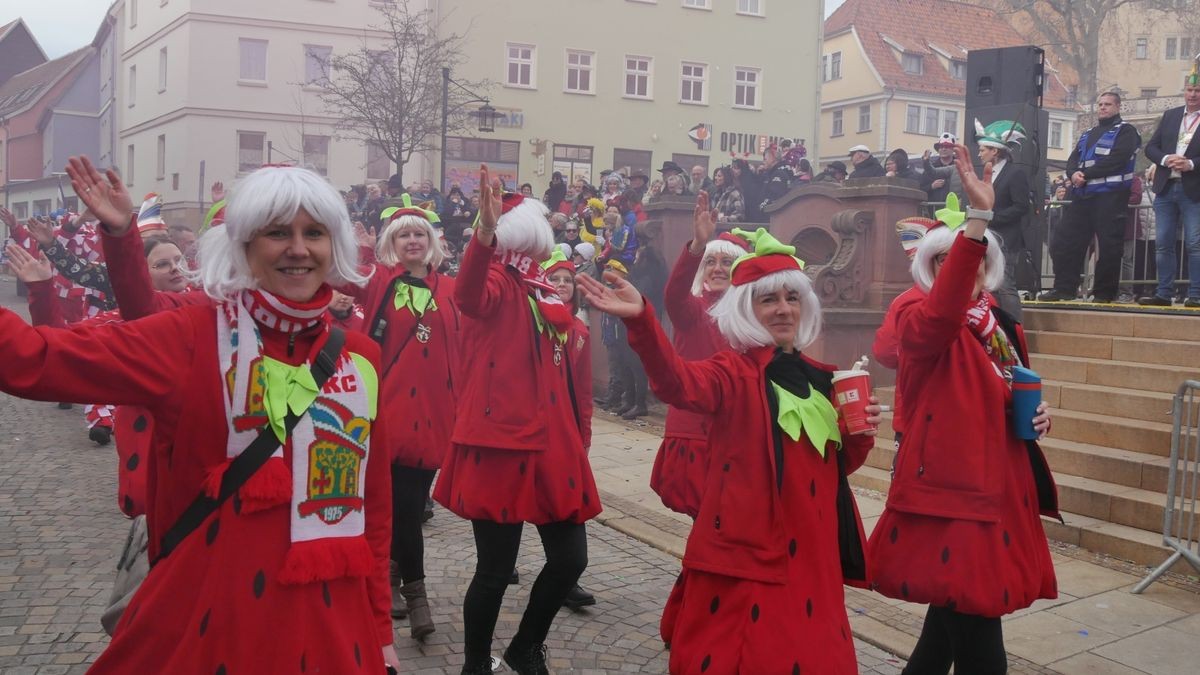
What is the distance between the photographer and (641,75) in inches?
1476

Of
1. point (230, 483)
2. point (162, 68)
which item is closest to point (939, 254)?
point (230, 483)

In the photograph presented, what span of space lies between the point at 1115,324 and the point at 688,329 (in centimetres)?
529

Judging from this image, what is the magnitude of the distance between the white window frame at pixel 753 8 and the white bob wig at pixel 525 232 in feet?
119

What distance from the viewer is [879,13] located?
51.2 metres

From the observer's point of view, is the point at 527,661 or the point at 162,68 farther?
the point at 162,68

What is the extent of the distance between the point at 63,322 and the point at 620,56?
91.3ft

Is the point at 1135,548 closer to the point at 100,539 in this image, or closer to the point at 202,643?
the point at 202,643

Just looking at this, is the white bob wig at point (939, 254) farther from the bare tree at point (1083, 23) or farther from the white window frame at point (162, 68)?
the white window frame at point (162, 68)

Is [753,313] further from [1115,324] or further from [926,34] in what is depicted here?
[926,34]

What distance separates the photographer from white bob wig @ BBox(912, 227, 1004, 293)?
377 centimetres

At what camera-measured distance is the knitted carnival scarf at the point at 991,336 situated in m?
3.70

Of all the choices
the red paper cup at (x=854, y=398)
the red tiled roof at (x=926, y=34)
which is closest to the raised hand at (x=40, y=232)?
the red paper cup at (x=854, y=398)

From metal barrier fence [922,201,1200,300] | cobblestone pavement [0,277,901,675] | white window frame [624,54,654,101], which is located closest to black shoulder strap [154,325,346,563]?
cobblestone pavement [0,277,901,675]

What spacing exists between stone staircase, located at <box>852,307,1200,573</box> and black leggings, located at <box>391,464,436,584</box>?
4.34m
